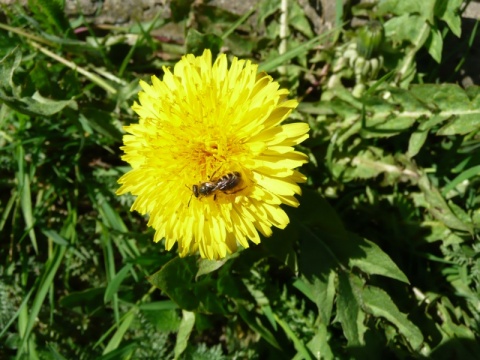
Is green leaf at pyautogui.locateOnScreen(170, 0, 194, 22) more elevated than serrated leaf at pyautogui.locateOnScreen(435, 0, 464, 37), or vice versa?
serrated leaf at pyautogui.locateOnScreen(435, 0, 464, 37)

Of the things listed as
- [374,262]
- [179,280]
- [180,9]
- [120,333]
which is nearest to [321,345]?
[374,262]

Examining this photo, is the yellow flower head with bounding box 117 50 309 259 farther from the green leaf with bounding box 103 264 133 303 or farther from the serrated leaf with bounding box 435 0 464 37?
the serrated leaf with bounding box 435 0 464 37

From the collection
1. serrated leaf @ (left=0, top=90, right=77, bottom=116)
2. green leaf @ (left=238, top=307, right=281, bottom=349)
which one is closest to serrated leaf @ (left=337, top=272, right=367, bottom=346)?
green leaf @ (left=238, top=307, right=281, bottom=349)

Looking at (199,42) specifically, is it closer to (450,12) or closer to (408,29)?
(408,29)

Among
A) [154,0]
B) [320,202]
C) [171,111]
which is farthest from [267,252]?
[154,0]

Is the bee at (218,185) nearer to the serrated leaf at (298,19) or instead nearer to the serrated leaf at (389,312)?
the serrated leaf at (389,312)

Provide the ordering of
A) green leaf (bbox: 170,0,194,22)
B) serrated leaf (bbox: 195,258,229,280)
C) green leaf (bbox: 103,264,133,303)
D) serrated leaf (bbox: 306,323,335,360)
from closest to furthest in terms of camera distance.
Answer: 1. serrated leaf (bbox: 195,258,229,280)
2. serrated leaf (bbox: 306,323,335,360)
3. green leaf (bbox: 103,264,133,303)
4. green leaf (bbox: 170,0,194,22)

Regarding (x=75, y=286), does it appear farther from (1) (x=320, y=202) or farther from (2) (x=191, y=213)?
(1) (x=320, y=202)

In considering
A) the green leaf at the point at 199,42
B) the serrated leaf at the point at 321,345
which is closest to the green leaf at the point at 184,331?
the serrated leaf at the point at 321,345
